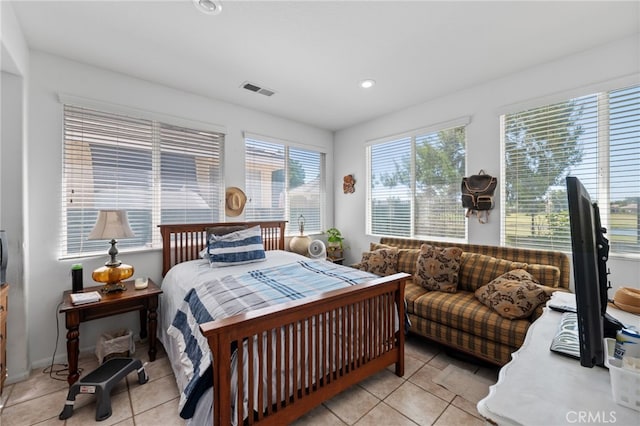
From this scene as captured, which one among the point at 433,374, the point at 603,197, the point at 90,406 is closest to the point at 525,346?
the point at 433,374

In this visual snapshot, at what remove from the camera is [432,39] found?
220cm

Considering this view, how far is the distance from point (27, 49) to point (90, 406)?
2875 millimetres

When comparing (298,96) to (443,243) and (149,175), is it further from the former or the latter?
(443,243)

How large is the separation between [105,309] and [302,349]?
5.77 ft

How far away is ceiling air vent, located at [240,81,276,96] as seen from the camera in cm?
298

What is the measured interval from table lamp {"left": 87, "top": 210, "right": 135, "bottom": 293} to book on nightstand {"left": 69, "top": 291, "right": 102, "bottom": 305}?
12 cm

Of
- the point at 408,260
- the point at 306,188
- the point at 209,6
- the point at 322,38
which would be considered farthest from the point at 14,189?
the point at 408,260

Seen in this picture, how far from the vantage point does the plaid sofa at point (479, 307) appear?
6.93 ft

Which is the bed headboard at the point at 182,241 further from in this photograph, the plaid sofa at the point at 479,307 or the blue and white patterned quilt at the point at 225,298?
the plaid sofa at the point at 479,307

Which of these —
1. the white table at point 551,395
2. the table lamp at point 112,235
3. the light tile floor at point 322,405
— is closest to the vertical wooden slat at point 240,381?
the light tile floor at point 322,405

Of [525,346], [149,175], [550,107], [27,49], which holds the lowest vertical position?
[525,346]

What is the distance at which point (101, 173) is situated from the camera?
265cm

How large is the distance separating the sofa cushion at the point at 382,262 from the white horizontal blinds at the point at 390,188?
0.63 m

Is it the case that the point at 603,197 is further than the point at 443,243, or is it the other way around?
the point at 443,243
